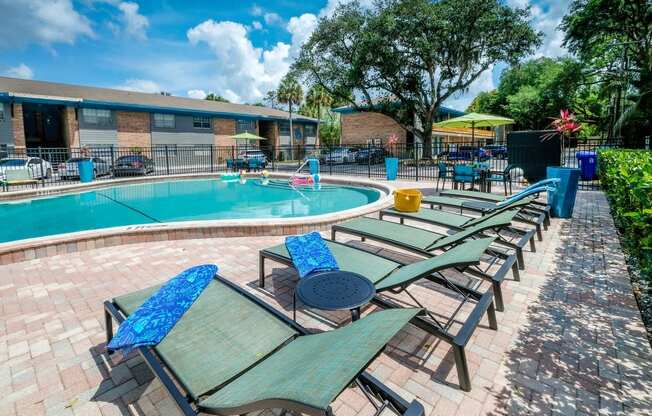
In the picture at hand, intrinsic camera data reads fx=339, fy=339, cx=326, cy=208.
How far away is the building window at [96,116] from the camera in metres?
23.4

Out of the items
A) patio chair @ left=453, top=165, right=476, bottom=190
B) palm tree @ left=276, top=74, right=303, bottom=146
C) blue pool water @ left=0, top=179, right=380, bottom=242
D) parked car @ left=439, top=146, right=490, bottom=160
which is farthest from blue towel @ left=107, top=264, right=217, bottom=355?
palm tree @ left=276, top=74, right=303, bottom=146

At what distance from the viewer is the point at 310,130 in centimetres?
4069

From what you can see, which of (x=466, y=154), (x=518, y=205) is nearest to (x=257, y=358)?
(x=518, y=205)

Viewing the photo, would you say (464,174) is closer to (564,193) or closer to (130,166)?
(564,193)

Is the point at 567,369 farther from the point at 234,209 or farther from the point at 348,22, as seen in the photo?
the point at 348,22

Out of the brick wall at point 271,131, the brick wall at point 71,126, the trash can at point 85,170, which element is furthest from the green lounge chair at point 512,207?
the brick wall at point 271,131

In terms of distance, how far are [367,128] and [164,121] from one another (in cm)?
1809

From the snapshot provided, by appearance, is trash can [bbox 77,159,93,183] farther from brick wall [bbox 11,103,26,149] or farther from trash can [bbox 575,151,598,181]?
trash can [bbox 575,151,598,181]

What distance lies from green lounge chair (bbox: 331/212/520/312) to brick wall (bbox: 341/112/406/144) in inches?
1102

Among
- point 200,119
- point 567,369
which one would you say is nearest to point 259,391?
point 567,369

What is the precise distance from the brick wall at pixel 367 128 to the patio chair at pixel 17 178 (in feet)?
84.8

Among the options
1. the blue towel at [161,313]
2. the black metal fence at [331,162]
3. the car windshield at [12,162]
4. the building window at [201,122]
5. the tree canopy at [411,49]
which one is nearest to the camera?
the blue towel at [161,313]

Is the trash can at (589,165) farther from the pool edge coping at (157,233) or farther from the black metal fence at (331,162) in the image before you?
the pool edge coping at (157,233)

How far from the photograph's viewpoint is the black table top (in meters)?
2.43
